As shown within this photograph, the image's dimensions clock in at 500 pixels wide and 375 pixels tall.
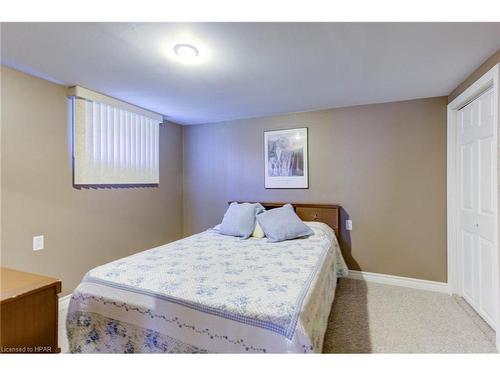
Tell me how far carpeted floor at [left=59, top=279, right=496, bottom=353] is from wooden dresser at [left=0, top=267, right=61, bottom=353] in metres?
0.81

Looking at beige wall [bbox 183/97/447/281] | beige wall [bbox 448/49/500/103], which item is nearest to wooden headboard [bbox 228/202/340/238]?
beige wall [bbox 183/97/447/281]

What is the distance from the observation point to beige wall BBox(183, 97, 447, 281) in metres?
2.63

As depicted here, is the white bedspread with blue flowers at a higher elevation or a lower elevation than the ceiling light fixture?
lower

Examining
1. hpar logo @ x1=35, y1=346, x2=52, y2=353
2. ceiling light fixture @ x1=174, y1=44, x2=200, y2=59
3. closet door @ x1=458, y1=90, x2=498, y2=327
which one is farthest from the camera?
closet door @ x1=458, y1=90, x2=498, y2=327

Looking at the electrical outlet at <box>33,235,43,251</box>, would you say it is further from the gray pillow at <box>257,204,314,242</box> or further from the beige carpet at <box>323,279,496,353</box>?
the beige carpet at <box>323,279,496,353</box>

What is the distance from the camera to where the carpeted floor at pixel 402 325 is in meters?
1.71

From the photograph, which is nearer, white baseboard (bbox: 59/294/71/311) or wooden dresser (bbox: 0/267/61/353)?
wooden dresser (bbox: 0/267/61/353)

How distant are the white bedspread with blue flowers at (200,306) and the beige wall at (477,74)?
190 centimetres

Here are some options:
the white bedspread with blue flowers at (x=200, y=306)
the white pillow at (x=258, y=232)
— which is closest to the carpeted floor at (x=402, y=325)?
the white bedspread with blue flowers at (x=200, y=306)

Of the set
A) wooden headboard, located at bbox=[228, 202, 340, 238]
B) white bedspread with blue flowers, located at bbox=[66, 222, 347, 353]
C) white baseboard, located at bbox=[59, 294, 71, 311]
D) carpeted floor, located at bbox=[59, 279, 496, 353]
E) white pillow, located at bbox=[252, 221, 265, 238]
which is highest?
wooden headboard, located at bbox=[228, 202, 340, 238]

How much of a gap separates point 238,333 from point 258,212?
5.66 feet

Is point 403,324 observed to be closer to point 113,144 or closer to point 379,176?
point 379,176

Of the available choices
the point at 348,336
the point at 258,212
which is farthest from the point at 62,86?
the point at 348,336

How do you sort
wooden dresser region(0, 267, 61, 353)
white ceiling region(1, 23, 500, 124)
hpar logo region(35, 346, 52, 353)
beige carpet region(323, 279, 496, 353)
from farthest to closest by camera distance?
beige carpet region(323, 279, 496, 353), white ceiling region(1, 23, 500, 124), hpar logo region(35, 346, 52, 353), wooden dresser region(0, 267, 61, 353)
